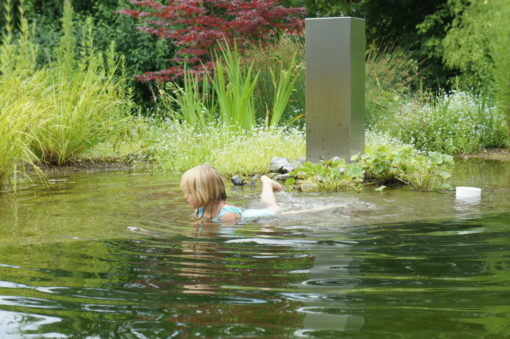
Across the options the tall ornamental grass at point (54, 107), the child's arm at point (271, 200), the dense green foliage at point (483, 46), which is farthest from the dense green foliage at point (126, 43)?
the child's arm at point (271, 200)

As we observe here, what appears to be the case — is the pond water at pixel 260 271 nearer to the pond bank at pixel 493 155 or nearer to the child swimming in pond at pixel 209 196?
the child swimming in pond at pixel 209 196

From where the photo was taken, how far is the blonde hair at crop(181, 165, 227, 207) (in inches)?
206

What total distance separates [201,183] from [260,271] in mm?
1650

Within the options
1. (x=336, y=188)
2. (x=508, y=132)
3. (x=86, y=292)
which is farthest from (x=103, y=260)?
(x=508, y=132)

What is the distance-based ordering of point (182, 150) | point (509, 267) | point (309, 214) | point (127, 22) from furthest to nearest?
point (127, 22) < point (182, 150) < point (309, 214) < point (509, 267)

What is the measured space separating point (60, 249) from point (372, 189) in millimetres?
3971

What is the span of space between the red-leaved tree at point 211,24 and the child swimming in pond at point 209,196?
27.6 feet

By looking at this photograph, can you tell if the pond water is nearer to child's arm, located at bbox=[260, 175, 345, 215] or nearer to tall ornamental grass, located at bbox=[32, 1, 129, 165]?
child's arm, located at bbox=[260, 175, 345, 215]

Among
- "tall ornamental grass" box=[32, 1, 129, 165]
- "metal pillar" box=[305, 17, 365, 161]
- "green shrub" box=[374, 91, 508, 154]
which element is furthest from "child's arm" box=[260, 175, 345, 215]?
"green shrub" box=[374, 91, 508, 154]

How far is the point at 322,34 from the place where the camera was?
834cm

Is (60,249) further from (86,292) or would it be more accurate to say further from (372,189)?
(372,189)

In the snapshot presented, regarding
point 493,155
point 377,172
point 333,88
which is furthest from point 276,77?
point 377,172

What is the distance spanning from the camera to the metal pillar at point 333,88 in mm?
8250

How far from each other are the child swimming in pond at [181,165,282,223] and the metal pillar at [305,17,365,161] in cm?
280
